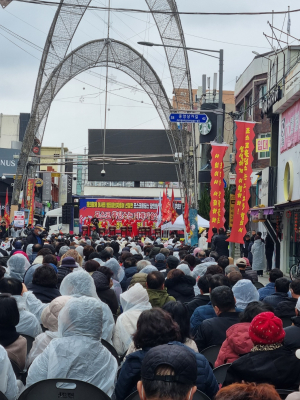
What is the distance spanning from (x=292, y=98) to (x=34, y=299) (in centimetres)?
1695

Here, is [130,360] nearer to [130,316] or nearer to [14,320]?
[14,320]

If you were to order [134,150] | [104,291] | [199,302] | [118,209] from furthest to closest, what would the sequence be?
[134,150], [118,209], [104,291], [199,302]

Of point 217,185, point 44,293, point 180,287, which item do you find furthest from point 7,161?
point 44,293

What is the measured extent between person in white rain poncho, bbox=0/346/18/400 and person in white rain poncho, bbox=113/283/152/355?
7.24ft

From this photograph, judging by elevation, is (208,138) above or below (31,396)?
above

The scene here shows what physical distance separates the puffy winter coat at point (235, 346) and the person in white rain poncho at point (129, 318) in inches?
50.6

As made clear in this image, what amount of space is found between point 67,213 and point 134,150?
26.0m

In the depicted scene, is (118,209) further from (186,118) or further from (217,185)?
(186,118)

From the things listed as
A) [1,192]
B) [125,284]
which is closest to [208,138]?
[1,192]

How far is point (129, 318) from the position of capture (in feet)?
23.4

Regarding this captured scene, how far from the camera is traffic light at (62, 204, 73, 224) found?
48.1 meters

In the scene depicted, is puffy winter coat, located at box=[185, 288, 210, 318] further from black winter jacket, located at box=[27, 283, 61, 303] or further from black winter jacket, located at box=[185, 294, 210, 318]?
black winter jacket, located at box=[27, 283, 61, 303]

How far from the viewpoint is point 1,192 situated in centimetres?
6950

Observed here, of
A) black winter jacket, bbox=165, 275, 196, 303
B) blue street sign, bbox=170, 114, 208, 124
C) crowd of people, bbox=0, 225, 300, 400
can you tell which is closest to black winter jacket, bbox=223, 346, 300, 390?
crowd of people, bbox=0, 225, 300, 400
